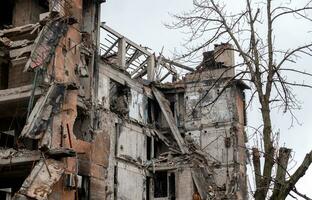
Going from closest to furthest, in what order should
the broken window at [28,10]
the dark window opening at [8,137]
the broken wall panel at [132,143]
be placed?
1. the broken window at [28,10]
2. the dark window opening at [8,137]
3. the broken wall panel at [132,143]

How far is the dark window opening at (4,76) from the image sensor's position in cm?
2027

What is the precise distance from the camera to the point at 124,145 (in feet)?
72.6

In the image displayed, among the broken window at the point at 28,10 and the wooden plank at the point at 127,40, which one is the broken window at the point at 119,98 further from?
the broken window at the point at 28,10

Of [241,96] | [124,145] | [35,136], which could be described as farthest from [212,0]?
[241,96]

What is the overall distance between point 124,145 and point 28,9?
6220 millimetres

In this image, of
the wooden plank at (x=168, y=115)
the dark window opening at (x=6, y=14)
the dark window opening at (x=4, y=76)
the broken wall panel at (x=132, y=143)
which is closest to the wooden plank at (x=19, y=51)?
the dark window opening at (x=4, y=76)

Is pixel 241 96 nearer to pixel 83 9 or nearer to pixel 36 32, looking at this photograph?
pixel 83 9

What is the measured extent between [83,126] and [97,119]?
26.5 inches

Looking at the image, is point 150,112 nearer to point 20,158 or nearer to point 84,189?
point 84,189

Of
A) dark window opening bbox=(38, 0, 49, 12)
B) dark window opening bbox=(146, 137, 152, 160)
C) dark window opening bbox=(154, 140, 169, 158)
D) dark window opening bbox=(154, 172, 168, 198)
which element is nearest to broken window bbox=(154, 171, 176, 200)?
dark window opening bbox=(154, 172, 168, 198)

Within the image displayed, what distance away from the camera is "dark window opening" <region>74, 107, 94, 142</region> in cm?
2002

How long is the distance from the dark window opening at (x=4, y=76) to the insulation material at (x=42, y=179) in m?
5.16

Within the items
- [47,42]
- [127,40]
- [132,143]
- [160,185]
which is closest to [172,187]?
[160,185]

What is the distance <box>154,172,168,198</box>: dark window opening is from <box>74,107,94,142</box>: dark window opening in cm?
458
